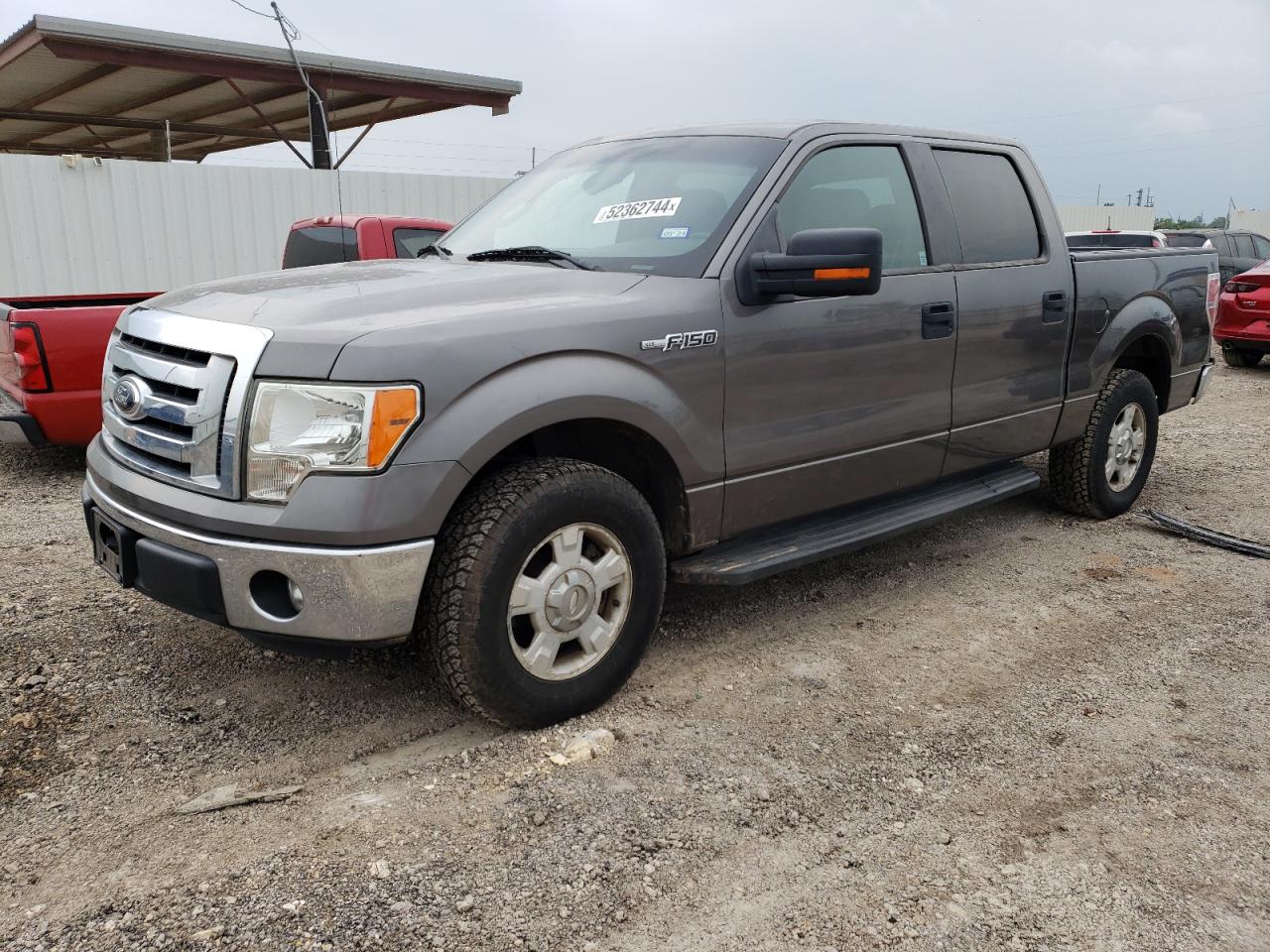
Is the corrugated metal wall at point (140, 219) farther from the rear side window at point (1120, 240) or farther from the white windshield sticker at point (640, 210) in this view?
the white windshield sticker at point (640, 210)

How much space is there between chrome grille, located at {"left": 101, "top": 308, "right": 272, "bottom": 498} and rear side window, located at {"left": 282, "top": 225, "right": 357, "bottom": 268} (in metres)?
5.30

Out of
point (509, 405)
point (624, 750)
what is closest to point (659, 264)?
point (509, 405)

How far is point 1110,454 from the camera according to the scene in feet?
17.6

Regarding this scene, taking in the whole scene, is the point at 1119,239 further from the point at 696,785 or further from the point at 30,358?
the point at 696,785

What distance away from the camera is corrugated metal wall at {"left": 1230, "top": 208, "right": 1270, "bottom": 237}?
128 ft

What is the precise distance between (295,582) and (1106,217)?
1568 inches

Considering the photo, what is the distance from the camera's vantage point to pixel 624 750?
9.70ft

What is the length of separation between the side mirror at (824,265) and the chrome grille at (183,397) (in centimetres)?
156

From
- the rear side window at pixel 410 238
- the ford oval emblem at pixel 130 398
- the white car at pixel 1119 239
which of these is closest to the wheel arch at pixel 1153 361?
the ford oval emblem at pixel 130 398

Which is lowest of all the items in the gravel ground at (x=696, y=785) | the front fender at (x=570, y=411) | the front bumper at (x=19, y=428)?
the gravel ground at (x=696, y=785)

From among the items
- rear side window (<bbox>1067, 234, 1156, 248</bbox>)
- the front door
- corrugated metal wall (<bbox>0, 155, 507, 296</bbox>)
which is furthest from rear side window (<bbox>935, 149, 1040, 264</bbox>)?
rear side window (<bbox>1067, 234, 1156, 248</bbox>)

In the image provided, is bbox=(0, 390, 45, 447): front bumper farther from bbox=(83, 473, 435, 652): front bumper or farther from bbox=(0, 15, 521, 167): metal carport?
bbox=(0, 15, 521, 167): metal carport

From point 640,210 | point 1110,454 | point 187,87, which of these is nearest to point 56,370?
point 640,210

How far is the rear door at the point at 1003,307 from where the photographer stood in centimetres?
424
